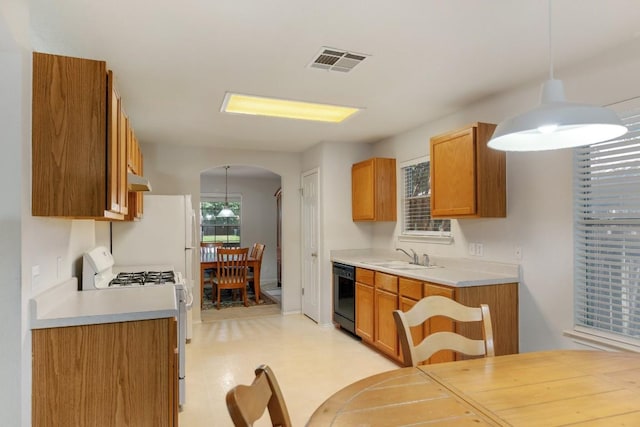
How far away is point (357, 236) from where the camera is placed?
16.9ft

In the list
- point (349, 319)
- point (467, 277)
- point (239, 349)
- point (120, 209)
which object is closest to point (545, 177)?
point (467, 277)

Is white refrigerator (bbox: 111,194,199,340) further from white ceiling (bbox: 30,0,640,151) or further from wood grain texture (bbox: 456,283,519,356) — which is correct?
wood grain texture (bbox: 456,283,519,356)

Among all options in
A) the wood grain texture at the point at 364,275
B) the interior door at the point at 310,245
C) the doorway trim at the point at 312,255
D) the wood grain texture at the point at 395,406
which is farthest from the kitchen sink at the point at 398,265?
the wood grain texture at the point at 395,406

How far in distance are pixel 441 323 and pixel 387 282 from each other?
787 millimetres

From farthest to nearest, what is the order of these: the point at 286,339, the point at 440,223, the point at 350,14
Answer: the point at 286,339 → the point at 440,223 → the point at 350,14

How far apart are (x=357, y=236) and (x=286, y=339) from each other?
1611 millimetres

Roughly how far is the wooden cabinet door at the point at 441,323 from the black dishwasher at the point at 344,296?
134cm

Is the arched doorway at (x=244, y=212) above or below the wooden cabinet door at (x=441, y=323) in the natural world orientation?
above

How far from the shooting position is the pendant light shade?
1223 millimetres

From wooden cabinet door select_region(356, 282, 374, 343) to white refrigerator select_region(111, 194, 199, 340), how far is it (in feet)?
5.96

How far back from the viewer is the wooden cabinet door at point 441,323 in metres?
2.90

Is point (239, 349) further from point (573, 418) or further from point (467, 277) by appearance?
point (573, 418)

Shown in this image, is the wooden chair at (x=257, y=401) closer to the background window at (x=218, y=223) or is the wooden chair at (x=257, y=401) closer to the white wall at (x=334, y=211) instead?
the white wall at (x=334, y=211)

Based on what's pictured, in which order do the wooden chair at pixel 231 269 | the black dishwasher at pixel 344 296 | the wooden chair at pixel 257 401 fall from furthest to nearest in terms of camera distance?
the wooden chair at pixel 231 269 → the black dishwasher at pixel 344 296 → the wooden chair at pixel 257 401
